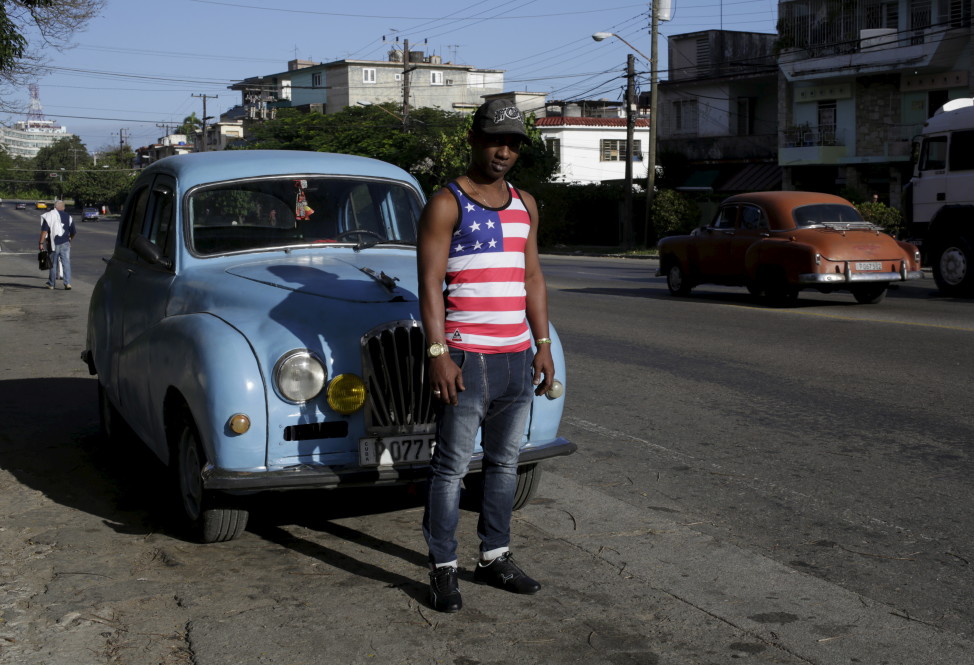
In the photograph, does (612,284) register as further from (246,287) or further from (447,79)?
(447,79)

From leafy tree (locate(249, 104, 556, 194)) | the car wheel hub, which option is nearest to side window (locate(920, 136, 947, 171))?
the car wheel hub

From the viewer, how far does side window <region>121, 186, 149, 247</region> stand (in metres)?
7.02

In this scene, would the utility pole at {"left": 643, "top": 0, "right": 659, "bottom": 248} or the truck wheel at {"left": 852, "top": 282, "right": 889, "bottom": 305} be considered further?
the utility pole at {"left": 643, "top": 0, "right": 659, "bottom": 248}

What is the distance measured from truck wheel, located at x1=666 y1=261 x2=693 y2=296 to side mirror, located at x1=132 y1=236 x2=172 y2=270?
553 inches

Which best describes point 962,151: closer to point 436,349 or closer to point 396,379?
point 396,379

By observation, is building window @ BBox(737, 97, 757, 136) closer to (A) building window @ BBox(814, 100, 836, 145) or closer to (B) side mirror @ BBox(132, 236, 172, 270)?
(A) building window @ BBox(814, 100, 836, 145)

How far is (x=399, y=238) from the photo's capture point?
21.6ft

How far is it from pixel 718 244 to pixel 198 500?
14381mm

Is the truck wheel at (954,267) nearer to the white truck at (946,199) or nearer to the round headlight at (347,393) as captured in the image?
the white truck at (946,199)

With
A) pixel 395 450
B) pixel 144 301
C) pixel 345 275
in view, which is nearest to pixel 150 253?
pixel 144 301

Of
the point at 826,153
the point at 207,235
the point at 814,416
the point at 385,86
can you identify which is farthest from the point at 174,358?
the point at 385,86

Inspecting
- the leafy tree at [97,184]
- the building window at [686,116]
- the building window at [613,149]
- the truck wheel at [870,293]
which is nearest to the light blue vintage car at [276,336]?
the truck wheel at [870,293]

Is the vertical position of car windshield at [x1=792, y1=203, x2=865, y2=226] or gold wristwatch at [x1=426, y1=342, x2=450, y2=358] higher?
car windshield at [x1=792, y1=203, x2=865, y2=226]

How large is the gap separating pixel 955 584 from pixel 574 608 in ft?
5.16
